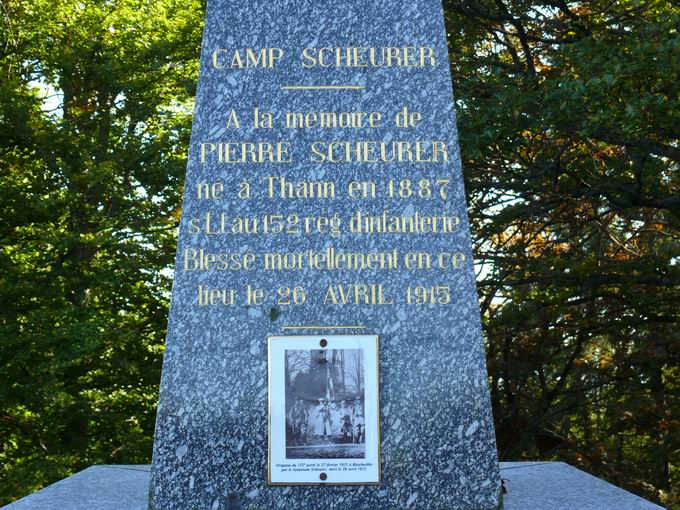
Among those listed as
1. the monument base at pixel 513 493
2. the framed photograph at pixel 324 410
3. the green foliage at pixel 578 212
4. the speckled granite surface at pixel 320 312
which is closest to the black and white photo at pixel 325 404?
the framed photograph at pixel 324 410

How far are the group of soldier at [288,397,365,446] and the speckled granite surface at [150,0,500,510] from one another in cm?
13

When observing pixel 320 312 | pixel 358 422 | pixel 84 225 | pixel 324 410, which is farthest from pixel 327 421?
pixel 84 225

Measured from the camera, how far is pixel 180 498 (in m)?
4.39

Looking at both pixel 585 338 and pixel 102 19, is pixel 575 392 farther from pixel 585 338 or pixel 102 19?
pixel 102 19

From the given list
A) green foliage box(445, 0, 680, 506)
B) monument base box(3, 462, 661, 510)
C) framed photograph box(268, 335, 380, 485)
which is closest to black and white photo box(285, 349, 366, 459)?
framed photograph box(268, 335, 380, 485)

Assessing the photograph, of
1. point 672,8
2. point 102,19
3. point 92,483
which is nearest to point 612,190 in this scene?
point 672,8

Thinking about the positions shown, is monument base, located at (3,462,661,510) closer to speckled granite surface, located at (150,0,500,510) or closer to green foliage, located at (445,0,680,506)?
speckled granite surface, located at (150,0,500,510)

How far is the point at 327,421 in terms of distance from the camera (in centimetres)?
446

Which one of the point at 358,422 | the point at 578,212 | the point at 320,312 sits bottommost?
the point at 358,422

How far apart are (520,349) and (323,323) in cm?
748

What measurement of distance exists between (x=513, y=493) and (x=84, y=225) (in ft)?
31.9

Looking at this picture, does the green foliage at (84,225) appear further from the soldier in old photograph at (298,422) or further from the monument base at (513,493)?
the soldier in old photograph at (298,422)

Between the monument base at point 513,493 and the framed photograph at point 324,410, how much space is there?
2.45ft

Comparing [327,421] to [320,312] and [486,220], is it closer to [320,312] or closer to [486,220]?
[320,312]
